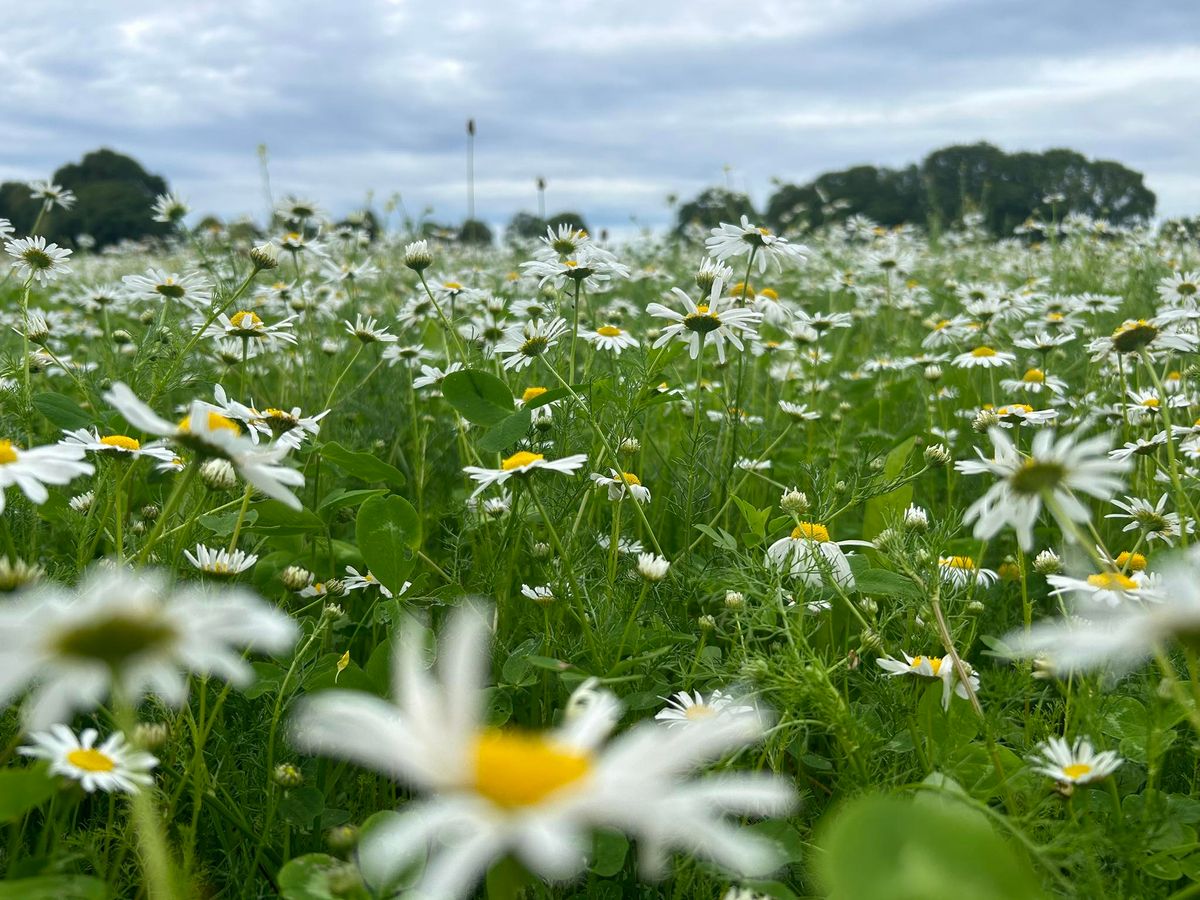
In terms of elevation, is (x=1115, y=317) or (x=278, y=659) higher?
(x=1115, y=317)

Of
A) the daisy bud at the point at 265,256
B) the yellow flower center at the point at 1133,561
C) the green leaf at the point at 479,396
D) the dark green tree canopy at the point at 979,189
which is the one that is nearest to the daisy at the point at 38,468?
the green leaf at the point at 479,396

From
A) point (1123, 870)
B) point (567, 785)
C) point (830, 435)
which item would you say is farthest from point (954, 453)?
point (567, 785)

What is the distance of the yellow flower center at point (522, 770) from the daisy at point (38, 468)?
0.59m

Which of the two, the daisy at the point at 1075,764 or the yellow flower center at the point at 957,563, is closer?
the daisy at the point at 1075,764

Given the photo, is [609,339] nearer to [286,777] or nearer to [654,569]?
[654,569]

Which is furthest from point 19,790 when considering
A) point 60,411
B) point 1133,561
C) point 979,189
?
point 979,189

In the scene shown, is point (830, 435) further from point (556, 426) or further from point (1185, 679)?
point (1185, 679)

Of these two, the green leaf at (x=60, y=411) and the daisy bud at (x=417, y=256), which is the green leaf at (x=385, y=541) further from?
the daisy bud at (x=417, y=256)

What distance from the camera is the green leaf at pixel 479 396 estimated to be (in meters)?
1.67

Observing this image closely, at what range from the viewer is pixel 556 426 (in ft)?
5.79

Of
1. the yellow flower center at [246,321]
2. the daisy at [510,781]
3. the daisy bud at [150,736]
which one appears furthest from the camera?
the yellow flower center at [246,321]

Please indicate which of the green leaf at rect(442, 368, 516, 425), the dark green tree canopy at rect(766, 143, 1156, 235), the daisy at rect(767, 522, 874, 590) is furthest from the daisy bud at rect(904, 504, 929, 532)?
the dark green tree canopy at rect(766, 143, 1156, 235)

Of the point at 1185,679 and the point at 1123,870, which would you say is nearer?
the point at 1123,870

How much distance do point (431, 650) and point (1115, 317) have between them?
336cm
